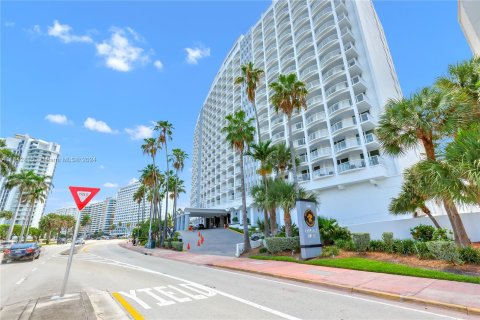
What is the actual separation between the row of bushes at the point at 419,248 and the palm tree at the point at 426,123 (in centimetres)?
125

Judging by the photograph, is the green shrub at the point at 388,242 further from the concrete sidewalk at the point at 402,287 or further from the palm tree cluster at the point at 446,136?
the concrete sidewalk at the point at 402,287

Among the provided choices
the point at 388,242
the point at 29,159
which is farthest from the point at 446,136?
the point at 29,159

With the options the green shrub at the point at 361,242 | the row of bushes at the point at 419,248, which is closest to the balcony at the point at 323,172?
the row of bushes at the point at 419,248

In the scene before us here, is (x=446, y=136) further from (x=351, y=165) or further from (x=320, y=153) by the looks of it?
(x=320, y=153)

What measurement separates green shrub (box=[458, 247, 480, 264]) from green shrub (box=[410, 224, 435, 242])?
758cm

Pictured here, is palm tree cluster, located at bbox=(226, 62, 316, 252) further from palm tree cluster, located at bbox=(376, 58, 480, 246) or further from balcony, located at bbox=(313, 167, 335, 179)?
balcony, located at bbox=(313, 167, 335, 179)

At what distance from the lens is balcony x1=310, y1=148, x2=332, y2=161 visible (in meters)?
36.4

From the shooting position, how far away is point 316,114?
3884 cm

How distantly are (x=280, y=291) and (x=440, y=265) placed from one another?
7.93 m

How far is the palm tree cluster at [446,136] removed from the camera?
9.67m

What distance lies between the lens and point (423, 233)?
57.7 feet

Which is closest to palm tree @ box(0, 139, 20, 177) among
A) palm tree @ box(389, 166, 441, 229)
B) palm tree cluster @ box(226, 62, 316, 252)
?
palm tree cluster @ box(226, 62, 316, 252)

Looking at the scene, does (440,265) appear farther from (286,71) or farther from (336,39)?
(286,71)

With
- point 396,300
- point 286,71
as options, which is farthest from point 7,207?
point 396,300
